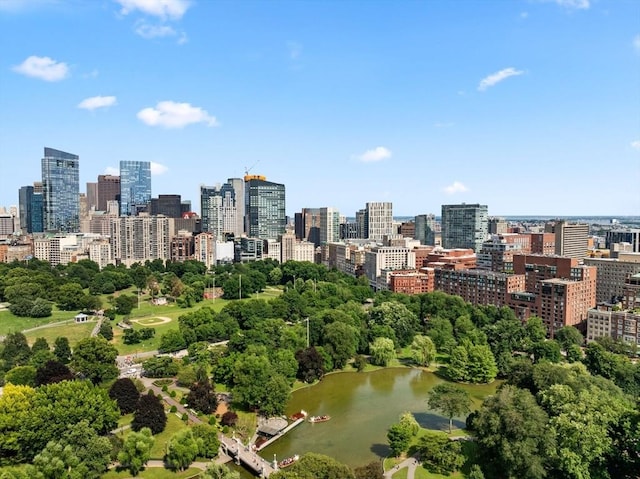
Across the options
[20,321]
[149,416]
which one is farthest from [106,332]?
[149,416]

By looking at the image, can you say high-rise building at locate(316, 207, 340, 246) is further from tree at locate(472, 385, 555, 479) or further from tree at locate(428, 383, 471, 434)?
tree at locate(472, 385, 555, 479)

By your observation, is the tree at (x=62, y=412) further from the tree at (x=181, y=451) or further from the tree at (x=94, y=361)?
the tree at (x=94, y=361)

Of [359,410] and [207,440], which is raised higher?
[207,440]

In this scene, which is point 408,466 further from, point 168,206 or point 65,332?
point 168,206

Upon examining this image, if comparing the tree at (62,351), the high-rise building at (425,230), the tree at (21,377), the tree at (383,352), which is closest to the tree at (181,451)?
the tree at (21,377)

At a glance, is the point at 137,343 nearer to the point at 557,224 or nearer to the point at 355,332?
the point at 355,332

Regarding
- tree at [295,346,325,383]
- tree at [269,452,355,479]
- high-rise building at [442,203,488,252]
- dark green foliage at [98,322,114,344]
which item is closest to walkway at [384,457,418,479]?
tree at [269,452,355,479]
